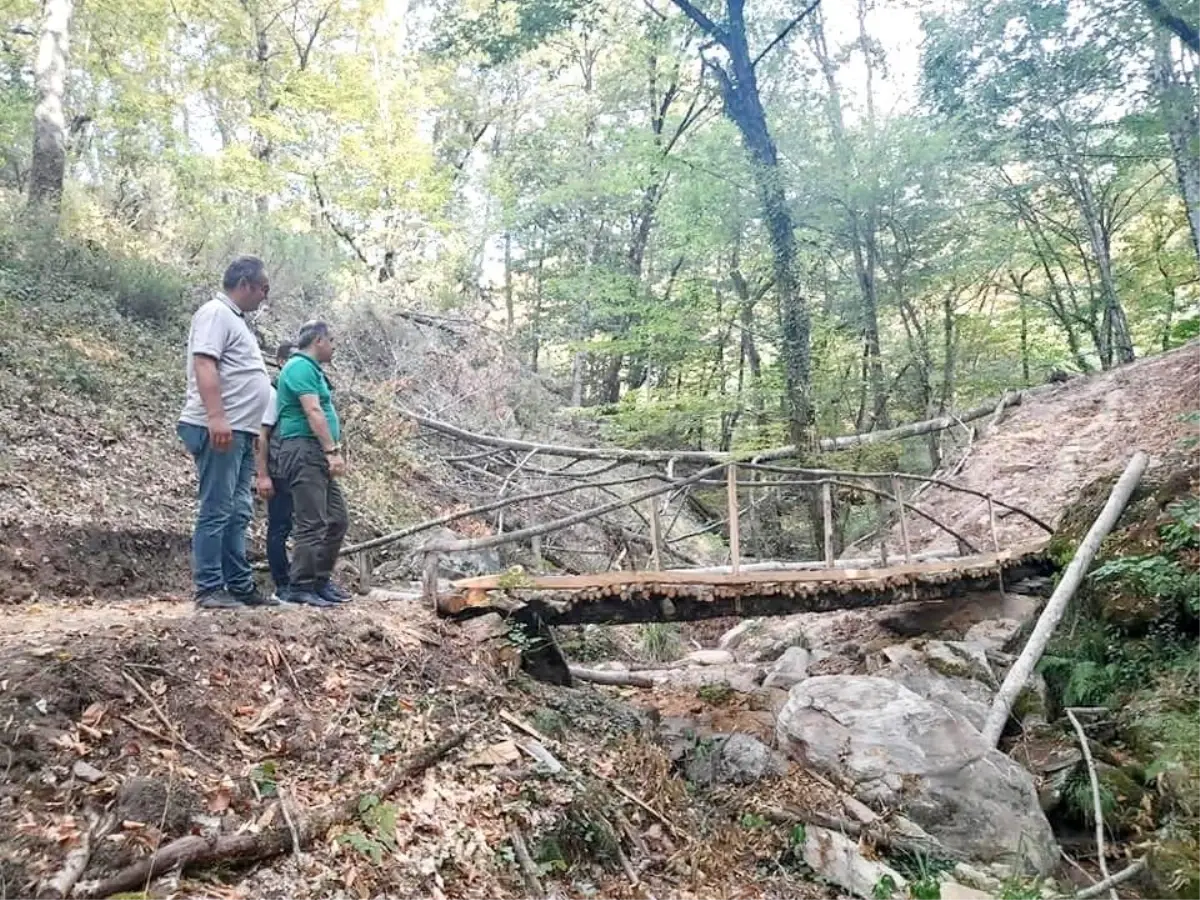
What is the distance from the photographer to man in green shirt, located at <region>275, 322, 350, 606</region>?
4.77 m

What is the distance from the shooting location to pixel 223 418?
4.12 m

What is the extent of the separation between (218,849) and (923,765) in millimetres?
4325

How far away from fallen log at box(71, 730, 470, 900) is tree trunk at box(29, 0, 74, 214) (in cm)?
1000

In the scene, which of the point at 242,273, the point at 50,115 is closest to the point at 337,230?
the point at 50,115

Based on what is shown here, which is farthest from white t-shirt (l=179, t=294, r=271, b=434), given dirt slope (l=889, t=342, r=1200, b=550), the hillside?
dirt slope (l=889, t=342, r=1200, b=550)

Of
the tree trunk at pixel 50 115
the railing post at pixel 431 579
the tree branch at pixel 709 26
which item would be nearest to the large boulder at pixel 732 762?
the railing post at pixel 431 579

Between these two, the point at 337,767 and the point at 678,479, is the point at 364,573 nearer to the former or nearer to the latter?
the point at 678,479

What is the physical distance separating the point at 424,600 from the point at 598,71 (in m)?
19.2

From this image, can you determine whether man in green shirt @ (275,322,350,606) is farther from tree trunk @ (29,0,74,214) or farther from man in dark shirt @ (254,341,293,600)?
tree trunk @ (29,0,74,214)

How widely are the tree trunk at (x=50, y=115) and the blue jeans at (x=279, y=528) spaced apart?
7458 millimetres

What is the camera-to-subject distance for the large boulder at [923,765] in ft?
16.1

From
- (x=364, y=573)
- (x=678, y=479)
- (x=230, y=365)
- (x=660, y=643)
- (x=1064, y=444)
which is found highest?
(x=230, y=365)

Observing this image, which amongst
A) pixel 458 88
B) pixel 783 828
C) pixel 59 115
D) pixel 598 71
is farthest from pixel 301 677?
pixel 458 88

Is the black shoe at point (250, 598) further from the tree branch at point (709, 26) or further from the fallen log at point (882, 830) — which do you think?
the tree branch at point (709, 26)
